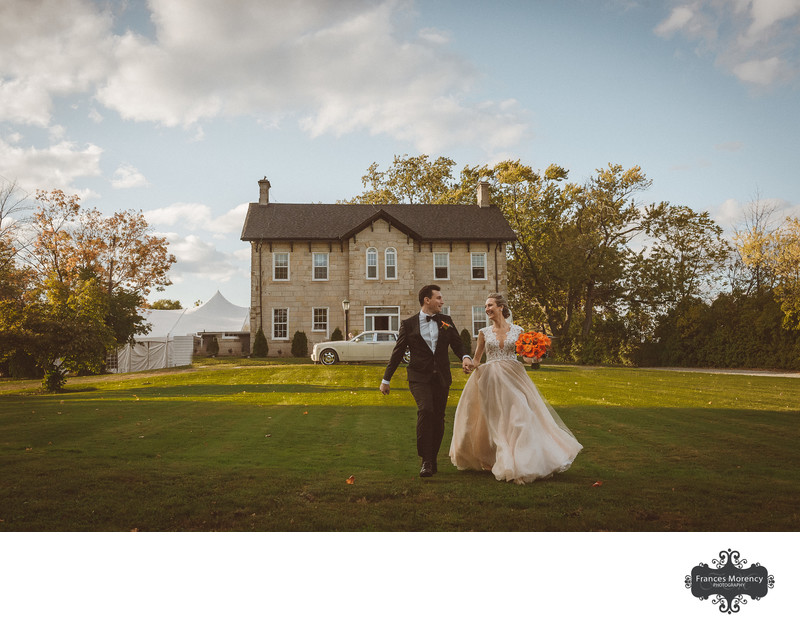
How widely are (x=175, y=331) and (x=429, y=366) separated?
31.3 metres

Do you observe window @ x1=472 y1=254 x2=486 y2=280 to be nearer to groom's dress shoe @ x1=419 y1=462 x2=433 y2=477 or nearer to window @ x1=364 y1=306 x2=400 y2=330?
window @ x1=364 y1=306 x2=400 y2=330

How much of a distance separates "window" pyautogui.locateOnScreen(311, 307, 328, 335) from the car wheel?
7986mm

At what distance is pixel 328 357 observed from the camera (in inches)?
945

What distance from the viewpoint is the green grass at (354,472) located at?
4488 mm

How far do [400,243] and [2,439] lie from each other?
25.5m

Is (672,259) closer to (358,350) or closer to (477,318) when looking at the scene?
(477,318)

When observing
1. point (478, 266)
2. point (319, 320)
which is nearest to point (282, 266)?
point (319, 320)

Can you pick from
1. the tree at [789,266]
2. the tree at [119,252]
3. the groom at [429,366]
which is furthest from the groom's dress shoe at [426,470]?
the tree at [789,266]

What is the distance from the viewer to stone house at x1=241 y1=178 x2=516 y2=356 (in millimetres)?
31844

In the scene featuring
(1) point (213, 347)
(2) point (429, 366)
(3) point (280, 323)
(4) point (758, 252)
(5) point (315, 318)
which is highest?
(4) point (758, 252)

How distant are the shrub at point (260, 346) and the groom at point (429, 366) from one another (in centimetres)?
2510

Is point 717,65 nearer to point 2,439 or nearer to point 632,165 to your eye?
point 2,439

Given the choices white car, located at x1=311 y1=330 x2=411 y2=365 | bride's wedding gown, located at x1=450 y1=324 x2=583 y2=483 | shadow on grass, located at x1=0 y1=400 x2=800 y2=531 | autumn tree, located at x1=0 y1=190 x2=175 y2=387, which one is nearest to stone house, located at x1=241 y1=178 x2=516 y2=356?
white car, located at x1=311 y1=330 x2=411 y2=365

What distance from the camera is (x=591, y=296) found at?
37250mm
